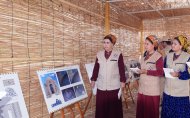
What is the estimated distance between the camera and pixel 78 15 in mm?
4480

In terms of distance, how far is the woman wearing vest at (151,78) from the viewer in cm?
369

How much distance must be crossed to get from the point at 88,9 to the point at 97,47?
87 cm

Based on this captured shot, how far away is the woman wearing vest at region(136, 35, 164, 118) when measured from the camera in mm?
3686

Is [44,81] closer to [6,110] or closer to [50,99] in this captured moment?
[50,99]

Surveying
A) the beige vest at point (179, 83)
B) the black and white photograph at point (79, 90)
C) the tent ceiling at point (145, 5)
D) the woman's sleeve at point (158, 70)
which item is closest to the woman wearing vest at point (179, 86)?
the beige vest at point (179, 83)

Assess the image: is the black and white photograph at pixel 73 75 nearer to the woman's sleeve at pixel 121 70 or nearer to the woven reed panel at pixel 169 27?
the woman's sleeve at pixel 121 70

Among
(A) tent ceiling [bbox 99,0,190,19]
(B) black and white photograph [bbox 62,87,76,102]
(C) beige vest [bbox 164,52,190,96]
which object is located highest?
(A) tent ceiling [bbox 99,0,190,19]

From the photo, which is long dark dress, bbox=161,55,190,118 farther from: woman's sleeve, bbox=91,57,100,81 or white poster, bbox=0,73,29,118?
white poster, bbox=0,73,29,118

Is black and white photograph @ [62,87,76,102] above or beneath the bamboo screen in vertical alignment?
beneath

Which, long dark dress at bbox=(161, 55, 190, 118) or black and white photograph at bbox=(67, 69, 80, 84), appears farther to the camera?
black and white photograph at bbox=(67, 69, 80, 84)

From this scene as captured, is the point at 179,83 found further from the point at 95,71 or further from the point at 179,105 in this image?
the point at 95,71

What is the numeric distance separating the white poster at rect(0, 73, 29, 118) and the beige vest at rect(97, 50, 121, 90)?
4.93ft

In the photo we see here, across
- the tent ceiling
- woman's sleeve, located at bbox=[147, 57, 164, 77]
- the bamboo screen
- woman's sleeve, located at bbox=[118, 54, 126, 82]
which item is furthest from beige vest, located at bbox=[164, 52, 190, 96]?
the tent ceiling

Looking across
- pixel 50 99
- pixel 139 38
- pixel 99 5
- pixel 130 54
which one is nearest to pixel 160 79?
pixel 50 99
